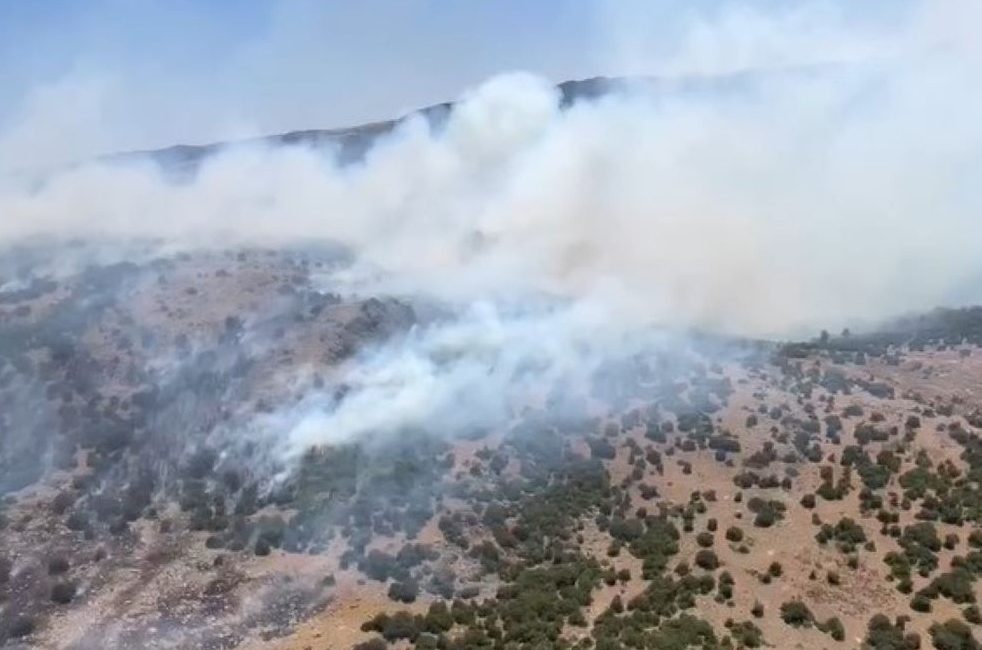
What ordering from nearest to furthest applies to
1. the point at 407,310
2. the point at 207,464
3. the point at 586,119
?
the point at 207,464, the point at 407,310, the point at 586,119

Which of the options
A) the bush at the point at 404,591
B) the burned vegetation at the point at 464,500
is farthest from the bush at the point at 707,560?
the bush at the point at 404,591

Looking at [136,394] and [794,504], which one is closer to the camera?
[794,504]

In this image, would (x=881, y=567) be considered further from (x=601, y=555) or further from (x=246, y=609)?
(x=246, y=609)

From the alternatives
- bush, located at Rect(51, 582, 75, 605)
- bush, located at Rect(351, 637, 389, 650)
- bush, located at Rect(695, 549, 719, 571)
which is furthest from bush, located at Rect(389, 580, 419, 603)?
bush, located at Rect(51, 582, 75, 605)

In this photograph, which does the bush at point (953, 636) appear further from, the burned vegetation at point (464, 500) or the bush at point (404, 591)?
the bush at point (404, 591)

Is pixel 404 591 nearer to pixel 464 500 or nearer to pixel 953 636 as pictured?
pixel 464 500

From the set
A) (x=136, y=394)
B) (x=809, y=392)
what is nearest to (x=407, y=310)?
(x=136, y=394)

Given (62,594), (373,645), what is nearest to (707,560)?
(373,645)

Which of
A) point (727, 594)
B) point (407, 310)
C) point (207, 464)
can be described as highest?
point (407, 310)
